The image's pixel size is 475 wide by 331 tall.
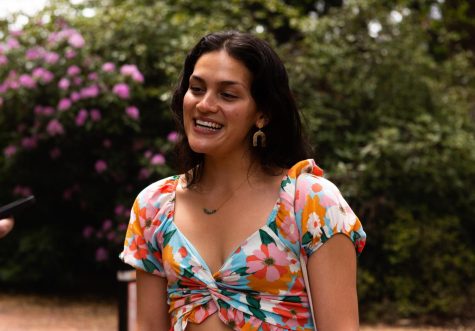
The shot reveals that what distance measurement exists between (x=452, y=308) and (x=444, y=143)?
64.6 inches

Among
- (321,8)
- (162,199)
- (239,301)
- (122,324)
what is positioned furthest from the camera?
(321,8)

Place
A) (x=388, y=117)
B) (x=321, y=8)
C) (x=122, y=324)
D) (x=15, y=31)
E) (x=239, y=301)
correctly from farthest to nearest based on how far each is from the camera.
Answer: (x=321, y=8) → (x=15, y=31) → (x=388, y=117) → (x=122, y=324) → (x=239, y=301)

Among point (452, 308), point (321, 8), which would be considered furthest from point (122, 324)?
point (321, 8)

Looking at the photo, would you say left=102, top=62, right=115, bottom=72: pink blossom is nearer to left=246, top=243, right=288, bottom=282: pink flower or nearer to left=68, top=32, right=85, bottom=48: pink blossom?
left=68, top=32, right=85, bottom=48: pink blossom

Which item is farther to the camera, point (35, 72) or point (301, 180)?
point (35, 72)

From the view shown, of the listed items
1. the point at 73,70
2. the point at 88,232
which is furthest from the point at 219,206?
the point at 88,232

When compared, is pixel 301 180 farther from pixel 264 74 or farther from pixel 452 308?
pixel 452 308

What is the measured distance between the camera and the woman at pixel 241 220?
2293 mm

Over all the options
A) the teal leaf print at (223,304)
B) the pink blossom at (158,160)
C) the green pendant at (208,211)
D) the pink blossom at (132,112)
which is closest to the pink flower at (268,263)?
the teal leaf print at (223,304)

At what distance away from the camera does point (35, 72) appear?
30.3 feet

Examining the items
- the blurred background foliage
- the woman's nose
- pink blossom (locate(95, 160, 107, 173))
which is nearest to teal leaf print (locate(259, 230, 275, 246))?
the woman's nose

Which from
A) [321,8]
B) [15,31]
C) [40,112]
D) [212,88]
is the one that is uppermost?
[321,8]

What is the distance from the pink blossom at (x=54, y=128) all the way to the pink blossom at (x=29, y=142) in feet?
1.19

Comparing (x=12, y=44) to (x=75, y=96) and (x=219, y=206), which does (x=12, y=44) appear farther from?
(x=219, y=206)
